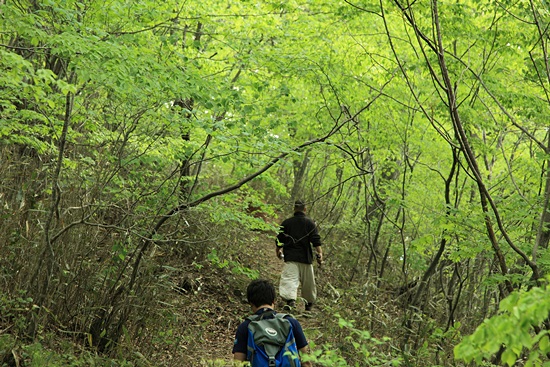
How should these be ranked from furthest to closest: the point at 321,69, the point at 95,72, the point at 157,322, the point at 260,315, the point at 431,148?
the point at 431,148 → the point at 321,69 → the point at 157,322 → the point at 95,72 → the point at 260,315

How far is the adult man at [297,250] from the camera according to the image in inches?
346

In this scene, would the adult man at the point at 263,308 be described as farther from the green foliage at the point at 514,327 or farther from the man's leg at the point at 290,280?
the man's leg at the point at 290,280

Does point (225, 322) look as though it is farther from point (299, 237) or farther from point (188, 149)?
point (188, 149)

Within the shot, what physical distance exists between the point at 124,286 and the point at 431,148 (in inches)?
265

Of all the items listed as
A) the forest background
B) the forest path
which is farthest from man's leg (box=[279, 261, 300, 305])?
the forest background

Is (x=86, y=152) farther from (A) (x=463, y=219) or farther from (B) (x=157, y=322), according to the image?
(A) (x=463, y=219)

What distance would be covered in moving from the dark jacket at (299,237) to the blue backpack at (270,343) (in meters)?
4.67

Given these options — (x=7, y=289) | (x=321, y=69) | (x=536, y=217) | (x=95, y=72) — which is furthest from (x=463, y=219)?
(x=7, y=289)

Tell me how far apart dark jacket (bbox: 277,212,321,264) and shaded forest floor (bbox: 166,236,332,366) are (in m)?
1.02

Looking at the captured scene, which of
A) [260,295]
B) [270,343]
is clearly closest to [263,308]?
[260,295]

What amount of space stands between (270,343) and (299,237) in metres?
4.89

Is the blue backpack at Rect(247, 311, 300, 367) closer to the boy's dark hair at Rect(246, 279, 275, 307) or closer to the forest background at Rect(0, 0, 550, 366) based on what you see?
the boy's dark hair at Rect(246, 279, 275, 307)

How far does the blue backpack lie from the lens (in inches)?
155

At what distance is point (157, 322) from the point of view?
6828 mm
